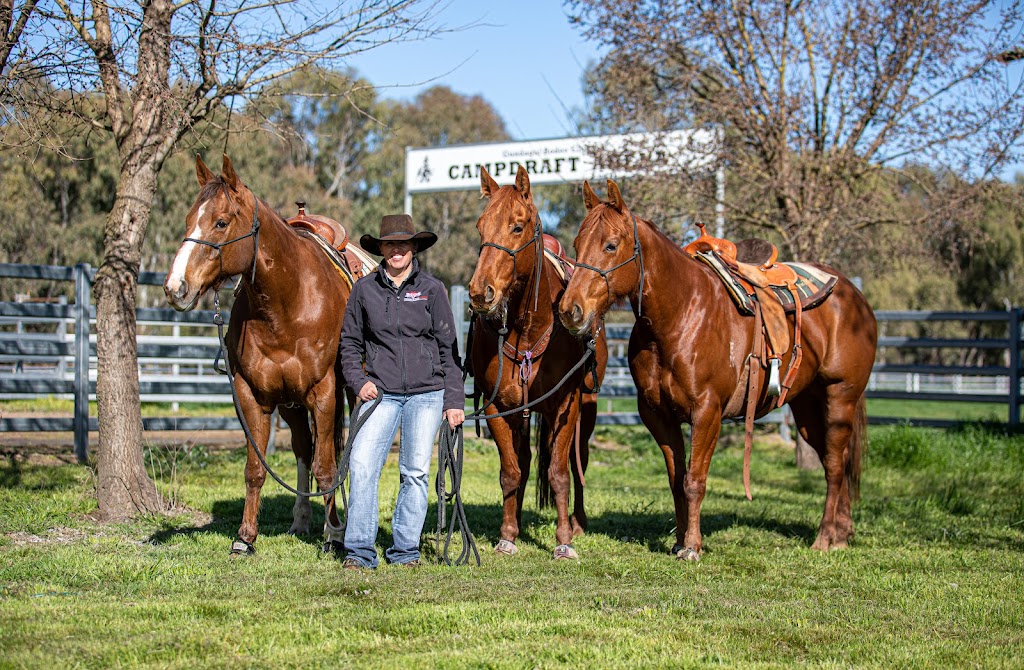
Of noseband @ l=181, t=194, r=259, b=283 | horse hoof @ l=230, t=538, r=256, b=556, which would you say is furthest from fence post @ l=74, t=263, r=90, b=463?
noseband @ l=181, t=194, r=259, b=283

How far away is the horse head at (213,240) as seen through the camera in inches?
206

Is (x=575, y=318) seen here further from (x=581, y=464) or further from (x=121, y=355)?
(x=121, y=355)

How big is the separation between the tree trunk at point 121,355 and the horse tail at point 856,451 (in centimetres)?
535

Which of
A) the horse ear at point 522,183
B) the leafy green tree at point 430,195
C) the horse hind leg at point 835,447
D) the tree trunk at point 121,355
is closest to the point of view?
the horse ear at point 522,183

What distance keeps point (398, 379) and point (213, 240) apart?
134cm

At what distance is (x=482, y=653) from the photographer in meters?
3.95

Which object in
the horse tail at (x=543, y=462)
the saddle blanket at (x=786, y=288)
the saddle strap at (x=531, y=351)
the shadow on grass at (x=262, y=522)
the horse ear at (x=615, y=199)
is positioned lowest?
the shadow on grass at (x=262, y=522)

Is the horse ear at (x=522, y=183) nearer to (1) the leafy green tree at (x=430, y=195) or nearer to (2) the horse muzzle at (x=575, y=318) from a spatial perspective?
(2) the horse muzzle at (x=575, y=318)

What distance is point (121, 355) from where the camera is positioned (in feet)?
22.8

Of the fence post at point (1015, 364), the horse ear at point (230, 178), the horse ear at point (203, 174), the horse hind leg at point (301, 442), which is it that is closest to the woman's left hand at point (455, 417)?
the horse hind leg at point (301, 442)

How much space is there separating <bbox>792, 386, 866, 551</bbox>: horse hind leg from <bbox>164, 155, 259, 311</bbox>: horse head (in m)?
4.34

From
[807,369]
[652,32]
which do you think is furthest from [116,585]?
[652,32]

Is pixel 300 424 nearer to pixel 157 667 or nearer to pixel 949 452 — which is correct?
pixel 157 667

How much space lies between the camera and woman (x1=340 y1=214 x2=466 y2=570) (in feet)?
18.5
